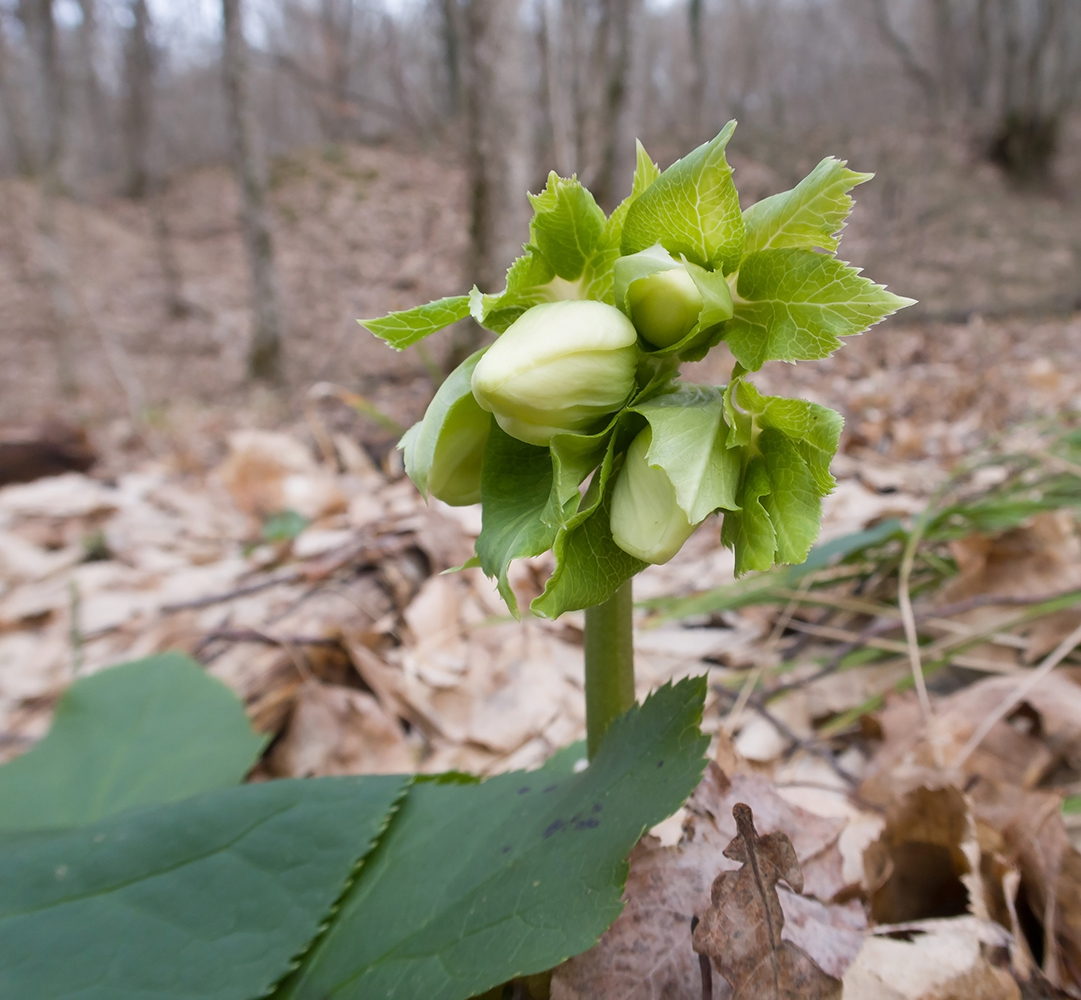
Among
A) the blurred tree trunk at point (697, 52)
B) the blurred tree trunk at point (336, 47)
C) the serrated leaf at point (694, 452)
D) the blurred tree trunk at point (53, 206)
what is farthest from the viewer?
the blurred tree trunk at point (336, 47)

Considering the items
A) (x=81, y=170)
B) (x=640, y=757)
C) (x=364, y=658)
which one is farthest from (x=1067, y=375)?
(x=81, y=170)

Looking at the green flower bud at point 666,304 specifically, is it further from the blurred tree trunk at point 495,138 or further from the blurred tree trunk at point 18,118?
the blurred tree trunk at point 18,118

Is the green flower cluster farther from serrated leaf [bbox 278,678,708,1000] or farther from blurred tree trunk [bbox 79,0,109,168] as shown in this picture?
blurred tree trunk [bbox 79,0,109,168]

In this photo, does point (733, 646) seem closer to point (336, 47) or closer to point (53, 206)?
point (53, 206)

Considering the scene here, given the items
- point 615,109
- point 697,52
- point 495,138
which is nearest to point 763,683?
point 495,138

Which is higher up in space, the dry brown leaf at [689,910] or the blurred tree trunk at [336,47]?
the blurred tree trunk at [336,47]

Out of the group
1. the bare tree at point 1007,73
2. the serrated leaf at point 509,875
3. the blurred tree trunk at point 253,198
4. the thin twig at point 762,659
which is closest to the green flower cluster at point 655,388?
the serrated leaf at point 509,875

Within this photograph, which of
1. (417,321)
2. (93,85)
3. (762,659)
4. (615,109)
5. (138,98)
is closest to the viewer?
(417,321)
